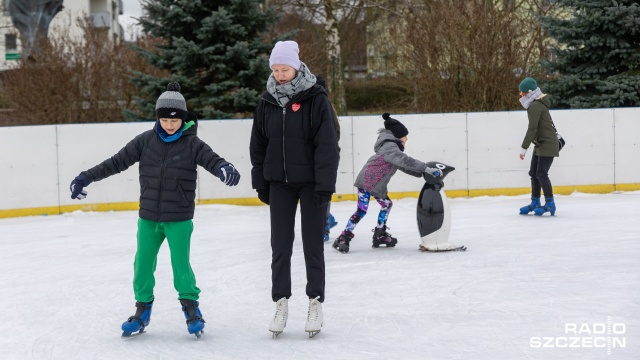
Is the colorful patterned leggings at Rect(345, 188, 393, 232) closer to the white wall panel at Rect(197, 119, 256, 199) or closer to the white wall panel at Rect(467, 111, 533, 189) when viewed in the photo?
the white wall panel at Rect(197, 119, 256, 199)

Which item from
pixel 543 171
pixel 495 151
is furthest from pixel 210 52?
pixel 543 171

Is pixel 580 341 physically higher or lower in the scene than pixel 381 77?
lower

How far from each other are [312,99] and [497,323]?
5.52 feet

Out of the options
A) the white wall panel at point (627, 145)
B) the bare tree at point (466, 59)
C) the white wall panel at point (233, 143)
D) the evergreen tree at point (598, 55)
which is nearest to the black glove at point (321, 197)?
the white wall panel at point (233, 143)

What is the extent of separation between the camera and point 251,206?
12.5m

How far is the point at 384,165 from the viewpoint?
761 cm

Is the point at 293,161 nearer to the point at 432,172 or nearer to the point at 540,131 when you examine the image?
the point at 432,172

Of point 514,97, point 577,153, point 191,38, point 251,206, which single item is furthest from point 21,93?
point 577,153

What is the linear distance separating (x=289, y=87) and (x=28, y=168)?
27.0ft

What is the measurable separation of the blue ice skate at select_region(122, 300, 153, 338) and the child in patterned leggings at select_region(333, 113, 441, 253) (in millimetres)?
2968

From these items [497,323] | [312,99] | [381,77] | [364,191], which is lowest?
[497,323]

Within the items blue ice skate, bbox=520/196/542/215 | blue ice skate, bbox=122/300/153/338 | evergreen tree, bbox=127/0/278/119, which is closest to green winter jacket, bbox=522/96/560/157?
blue ice skate, bbox=520/196/542/215

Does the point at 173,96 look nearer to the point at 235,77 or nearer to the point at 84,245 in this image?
the point at 84,245

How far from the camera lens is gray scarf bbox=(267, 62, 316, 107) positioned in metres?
4.49
